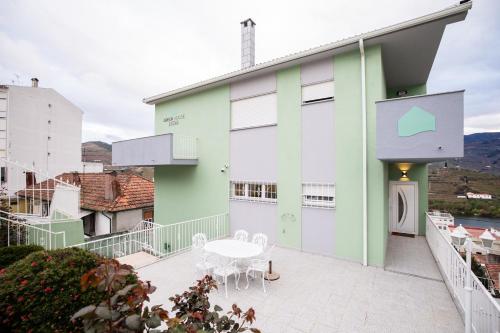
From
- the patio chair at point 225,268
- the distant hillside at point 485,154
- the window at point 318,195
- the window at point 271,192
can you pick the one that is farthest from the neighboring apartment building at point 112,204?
the distant hillside at point 485,154

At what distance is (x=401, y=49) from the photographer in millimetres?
7168

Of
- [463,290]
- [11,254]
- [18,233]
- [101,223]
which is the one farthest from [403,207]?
[101,223]

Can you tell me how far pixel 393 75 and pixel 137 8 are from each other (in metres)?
11.5

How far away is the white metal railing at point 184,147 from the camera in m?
10.4

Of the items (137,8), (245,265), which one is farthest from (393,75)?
(137,8)

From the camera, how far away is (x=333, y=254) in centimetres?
745

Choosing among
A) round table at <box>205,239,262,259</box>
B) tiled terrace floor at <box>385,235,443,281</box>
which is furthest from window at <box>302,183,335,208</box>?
round table at <box>205,239,262,259</box>

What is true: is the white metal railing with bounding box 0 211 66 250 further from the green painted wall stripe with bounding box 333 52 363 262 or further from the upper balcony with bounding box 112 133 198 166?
the green painted wall stripe with bounding box 333 52 363 262

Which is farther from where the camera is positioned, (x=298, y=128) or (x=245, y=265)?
(x=298, y=128)

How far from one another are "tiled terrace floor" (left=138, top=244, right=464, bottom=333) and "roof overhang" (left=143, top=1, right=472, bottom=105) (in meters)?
6.85

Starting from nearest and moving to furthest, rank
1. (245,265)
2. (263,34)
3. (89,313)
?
(89,313), (245,265), (263,34)

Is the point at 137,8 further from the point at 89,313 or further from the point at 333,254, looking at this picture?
the point at 333,254

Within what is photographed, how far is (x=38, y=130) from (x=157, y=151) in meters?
22.2

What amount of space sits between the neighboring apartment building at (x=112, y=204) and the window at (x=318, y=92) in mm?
13686
